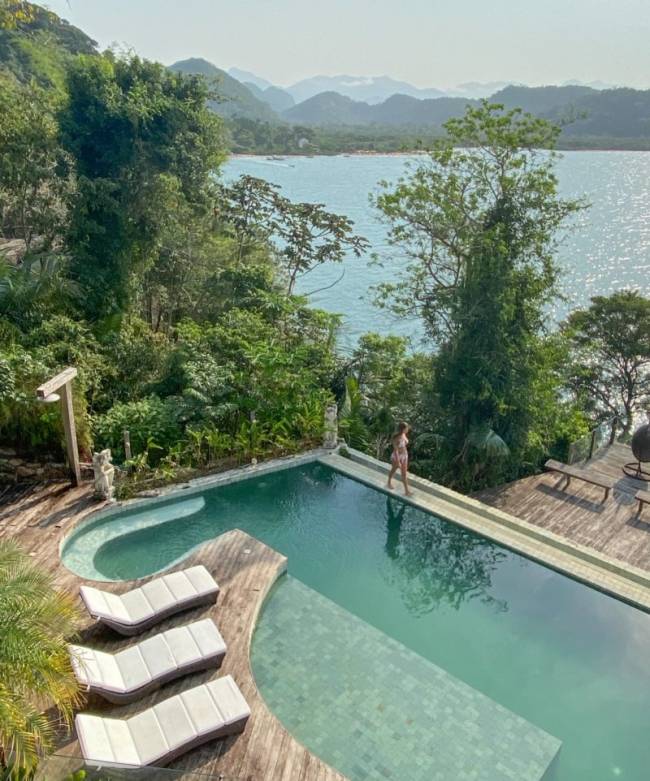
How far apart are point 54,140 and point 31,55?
27.9 meters

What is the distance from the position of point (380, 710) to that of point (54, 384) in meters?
5.74

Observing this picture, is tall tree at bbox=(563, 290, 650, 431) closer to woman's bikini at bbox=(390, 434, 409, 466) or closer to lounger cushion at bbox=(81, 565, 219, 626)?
woman's bikini at bbox=(390, 434, 409, 466)

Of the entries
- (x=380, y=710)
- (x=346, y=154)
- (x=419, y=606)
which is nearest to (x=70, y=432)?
(x=419, y=606)

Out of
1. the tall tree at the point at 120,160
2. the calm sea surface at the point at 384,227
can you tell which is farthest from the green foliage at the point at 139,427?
the calm sea surface at the point at 384,227

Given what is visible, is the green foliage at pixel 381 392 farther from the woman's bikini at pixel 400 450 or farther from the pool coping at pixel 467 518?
the woman's bikini at pixel 400 450

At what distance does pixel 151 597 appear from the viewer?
262 inches

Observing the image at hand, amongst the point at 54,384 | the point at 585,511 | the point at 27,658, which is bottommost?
the point at 585,511

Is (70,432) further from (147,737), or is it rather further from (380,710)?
(380,710)

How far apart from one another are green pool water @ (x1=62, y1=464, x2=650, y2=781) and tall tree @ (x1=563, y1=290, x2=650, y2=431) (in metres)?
10.5

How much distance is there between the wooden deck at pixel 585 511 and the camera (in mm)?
10492

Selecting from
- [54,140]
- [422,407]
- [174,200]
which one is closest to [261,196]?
[174,200]

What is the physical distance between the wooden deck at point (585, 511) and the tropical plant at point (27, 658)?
8652 mm

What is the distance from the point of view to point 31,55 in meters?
36.4

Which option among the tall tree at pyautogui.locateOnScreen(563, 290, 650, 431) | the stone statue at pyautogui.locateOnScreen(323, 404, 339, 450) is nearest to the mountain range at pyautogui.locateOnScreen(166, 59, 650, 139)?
the tall tree at pyautogui.locateOnScreen(563, 290, 650, 431)
